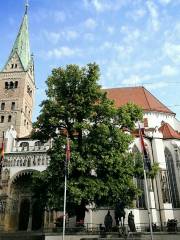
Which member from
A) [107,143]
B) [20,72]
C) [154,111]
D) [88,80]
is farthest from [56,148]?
[20,72]

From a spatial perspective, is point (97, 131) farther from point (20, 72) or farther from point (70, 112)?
point (20, 72)

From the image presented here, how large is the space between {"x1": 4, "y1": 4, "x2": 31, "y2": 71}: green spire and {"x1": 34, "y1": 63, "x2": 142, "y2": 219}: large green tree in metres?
29.8

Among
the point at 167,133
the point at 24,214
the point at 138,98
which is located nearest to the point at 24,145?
the point at 24,214

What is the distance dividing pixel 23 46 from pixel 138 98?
2507 cm

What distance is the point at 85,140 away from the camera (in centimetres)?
2002

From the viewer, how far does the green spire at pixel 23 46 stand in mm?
50500

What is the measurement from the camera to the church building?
27.4m

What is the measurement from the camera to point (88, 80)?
824 inches

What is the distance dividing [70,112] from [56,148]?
2.68 meters

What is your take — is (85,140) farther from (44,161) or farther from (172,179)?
(44,161)

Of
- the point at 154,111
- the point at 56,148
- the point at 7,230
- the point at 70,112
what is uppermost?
the point at 154,111

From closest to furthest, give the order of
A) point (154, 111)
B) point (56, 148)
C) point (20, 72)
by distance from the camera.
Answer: point (56, 148) < point (154, 111) < point (20, 72)

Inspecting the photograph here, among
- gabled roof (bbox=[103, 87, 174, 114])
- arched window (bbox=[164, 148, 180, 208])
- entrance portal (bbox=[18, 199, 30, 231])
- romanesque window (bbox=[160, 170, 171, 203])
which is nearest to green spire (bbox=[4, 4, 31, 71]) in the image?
gabled roof (bbox=[103, 87, 174, 114])

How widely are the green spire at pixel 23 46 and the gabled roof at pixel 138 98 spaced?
17135 mm
